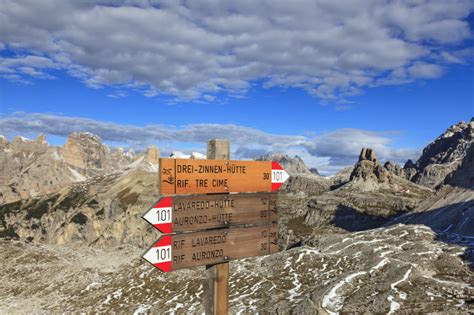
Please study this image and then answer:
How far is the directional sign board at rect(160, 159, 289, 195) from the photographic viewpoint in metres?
10.0

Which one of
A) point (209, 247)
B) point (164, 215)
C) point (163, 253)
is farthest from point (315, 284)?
point (164, 215)

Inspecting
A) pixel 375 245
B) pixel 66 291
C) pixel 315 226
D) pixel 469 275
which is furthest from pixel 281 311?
pixel 315 226

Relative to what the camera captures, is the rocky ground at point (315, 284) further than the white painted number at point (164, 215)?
Yes

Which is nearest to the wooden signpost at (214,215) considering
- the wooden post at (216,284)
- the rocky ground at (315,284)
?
the wooden post at (216,284)

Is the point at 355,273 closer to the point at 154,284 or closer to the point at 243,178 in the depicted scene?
the point at 243,178

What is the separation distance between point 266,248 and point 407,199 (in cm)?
20047

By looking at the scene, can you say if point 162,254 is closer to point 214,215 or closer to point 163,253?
point 163,253

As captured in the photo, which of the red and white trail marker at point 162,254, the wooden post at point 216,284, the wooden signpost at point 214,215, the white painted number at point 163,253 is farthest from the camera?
the wooden post at point 216,284

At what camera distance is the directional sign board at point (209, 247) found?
9969 mm

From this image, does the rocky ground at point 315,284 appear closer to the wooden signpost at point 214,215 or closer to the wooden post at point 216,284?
the wooden signpost at point 214,215

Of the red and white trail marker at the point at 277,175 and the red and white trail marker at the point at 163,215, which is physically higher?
the red and white trail marker at the point at 277,175

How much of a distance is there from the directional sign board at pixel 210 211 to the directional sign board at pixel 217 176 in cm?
22

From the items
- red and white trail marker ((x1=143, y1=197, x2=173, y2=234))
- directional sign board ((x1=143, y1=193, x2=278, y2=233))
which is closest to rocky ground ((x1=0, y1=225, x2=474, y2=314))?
directional sign board ((x1=143, y1=193, x2=278, y2=233))

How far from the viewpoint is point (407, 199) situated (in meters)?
Result: 192
